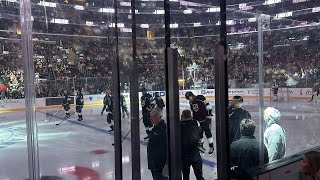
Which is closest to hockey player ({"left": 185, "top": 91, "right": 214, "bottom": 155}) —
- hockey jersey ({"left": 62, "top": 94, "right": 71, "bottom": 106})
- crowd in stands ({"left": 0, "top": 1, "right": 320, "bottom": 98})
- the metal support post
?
the metal support post

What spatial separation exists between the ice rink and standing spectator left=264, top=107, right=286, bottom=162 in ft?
0.30

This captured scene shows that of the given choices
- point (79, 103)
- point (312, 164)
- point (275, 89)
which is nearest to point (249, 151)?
point (312, 164)

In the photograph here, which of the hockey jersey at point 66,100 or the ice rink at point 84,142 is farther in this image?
the hockey jersey at point 66,100

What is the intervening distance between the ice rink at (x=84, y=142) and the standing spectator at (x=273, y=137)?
91mm

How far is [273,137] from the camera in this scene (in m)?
2.77

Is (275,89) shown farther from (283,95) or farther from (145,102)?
(145,102)

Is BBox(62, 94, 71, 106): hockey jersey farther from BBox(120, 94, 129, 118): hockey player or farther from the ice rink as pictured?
BBox(120, 94, 129, 118): hockey player

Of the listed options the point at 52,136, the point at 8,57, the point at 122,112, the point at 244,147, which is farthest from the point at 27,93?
the point at 8,57

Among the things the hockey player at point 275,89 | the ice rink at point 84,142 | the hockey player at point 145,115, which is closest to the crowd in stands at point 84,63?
the hockey player at point 275,89

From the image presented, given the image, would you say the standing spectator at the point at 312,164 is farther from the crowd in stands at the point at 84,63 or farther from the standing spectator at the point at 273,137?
the crowd in stands at the point at 84,63

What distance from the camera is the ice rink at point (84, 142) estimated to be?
3294 mm

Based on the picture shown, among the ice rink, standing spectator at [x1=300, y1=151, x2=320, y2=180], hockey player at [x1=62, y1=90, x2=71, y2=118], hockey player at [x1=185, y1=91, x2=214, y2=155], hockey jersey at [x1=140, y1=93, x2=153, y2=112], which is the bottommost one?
the ice rink

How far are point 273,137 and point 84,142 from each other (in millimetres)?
3946

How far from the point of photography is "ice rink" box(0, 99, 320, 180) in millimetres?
3294
